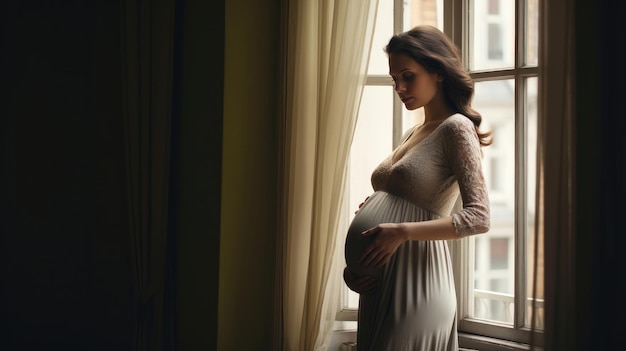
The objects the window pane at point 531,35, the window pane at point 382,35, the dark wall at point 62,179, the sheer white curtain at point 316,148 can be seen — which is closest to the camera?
the window pane at point 531,35

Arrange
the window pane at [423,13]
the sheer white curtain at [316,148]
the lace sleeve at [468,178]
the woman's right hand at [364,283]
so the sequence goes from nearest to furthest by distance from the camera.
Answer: the lace sleeve at [468,178]
the woman's right hand at [364,283]
the sheer white curtain at [316,148]
the window pane at [423,13]

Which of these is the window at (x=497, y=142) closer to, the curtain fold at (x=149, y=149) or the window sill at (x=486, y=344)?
the window sill at (x=486, y=344)

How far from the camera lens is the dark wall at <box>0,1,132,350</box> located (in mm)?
2975

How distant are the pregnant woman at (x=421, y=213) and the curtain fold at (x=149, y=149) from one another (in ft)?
3.54

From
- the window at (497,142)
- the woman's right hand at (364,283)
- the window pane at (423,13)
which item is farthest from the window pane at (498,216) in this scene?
the woman's right hand at (364,283)

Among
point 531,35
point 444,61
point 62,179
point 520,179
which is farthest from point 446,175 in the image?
point 62,179

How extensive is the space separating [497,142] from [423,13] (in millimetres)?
596

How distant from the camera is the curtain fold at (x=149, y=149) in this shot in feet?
8.54

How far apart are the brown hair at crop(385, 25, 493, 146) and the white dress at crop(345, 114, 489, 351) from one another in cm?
11

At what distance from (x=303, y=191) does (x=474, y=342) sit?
0.83 m

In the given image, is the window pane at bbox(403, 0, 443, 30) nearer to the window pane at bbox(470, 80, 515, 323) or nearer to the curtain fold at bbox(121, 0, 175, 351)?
the window pane at bbox(470, 80, 515, 323)

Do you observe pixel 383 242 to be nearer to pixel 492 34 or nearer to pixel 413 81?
pixel 413 81

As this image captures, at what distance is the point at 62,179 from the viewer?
118 inches

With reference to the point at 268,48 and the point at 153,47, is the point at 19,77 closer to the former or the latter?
the point at 153,47
